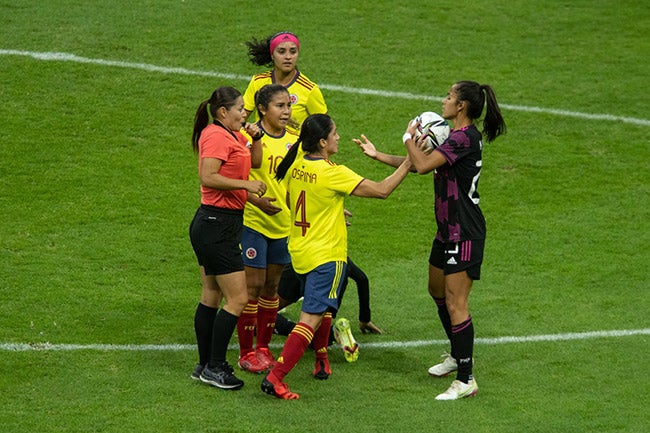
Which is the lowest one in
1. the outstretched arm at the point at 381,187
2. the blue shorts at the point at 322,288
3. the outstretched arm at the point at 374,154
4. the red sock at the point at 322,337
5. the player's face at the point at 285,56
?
the red sock at the point at 322,337

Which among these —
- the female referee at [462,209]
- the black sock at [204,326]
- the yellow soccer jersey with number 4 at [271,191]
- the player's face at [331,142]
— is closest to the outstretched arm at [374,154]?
the female referee at [462,209]

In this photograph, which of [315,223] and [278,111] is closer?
[315,223]

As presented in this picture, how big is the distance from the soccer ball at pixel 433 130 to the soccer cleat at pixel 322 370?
1839mm

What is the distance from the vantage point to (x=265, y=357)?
942 cm

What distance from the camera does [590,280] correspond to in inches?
454

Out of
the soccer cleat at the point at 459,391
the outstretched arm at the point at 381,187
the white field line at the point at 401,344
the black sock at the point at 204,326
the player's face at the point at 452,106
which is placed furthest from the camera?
the white field line at the point at 401,344

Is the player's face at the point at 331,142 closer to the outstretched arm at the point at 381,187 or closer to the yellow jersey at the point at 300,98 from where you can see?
the outstretched arm at the point at 381,187

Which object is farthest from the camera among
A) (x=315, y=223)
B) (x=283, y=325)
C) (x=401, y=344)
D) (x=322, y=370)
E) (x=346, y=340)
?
(x=283, y=325)

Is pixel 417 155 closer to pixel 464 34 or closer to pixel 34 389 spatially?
pixel 34 389

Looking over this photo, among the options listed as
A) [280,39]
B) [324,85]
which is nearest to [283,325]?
[280,39]

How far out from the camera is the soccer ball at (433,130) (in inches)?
356

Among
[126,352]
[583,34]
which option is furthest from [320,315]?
[583,34]

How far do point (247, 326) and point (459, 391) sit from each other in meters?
1.76

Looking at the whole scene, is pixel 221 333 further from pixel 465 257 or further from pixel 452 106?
pixel 452 106
